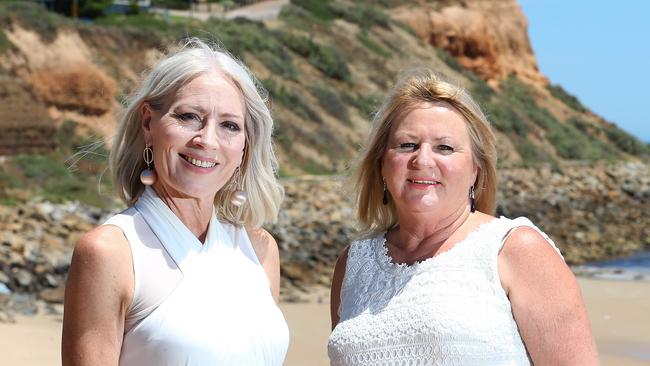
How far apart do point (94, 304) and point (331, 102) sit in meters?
26.9

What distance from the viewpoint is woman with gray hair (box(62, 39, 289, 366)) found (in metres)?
2.77

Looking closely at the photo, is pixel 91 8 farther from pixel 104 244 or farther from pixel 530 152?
pixel 104 244

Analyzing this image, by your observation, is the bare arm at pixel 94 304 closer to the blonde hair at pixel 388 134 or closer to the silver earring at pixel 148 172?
the silver earring at pixel 148 172

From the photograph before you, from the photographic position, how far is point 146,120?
3.09 m

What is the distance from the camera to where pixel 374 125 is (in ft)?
11.2

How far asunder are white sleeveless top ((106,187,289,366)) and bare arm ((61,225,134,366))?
2.3 inches

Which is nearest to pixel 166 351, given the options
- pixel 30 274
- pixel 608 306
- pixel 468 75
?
pixel 30 274

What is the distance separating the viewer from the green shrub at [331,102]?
29.0 meters

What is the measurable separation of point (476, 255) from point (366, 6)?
3993cm

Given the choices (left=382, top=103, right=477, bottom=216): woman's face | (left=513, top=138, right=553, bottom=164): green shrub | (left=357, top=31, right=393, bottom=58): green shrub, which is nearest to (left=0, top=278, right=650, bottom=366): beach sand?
(left=382, top=103, right=477, bottom=216): woman's face

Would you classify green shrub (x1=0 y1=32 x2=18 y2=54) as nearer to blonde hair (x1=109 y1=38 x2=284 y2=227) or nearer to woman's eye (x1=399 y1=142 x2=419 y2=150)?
blonde hair (x1=109 y1=38 x2=284 y2=227)

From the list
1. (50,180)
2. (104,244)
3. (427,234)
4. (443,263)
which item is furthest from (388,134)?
(50,180)

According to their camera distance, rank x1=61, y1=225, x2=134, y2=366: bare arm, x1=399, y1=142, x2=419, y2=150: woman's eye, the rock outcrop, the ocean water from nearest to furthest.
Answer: x1=61, y1=225, x2=134, y2=366: bare arm → x1=399, y1=142, x2=419, y2=150: woman's eye → the rock outcrop → the ocean water

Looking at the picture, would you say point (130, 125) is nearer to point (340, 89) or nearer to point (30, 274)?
point (30, 274)
